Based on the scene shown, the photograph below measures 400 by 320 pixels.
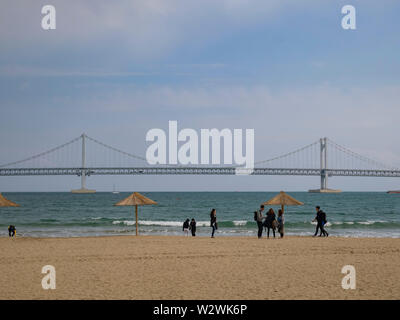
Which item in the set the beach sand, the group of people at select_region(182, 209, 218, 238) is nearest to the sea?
the group of people at select_region(182, 209, 218, 238)

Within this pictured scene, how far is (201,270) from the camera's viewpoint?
30.4ft

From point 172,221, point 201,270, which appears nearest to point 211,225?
point 201,270

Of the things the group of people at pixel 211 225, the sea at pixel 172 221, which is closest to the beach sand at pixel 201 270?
the group of people at pixel 211 225

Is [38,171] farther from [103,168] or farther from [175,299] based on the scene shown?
[175,299]

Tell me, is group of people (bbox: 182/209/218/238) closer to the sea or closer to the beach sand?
the sea

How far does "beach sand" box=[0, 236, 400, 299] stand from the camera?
281 inches

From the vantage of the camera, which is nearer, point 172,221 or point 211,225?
point 211,225

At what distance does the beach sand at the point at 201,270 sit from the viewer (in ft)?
23.4

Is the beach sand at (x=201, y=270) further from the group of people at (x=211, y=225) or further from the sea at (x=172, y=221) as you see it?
the sea at (x=172, y=221)

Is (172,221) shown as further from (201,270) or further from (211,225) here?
(201,270)

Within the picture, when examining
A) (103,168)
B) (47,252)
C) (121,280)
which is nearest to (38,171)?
(103,168)

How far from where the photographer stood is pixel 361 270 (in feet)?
30.0
